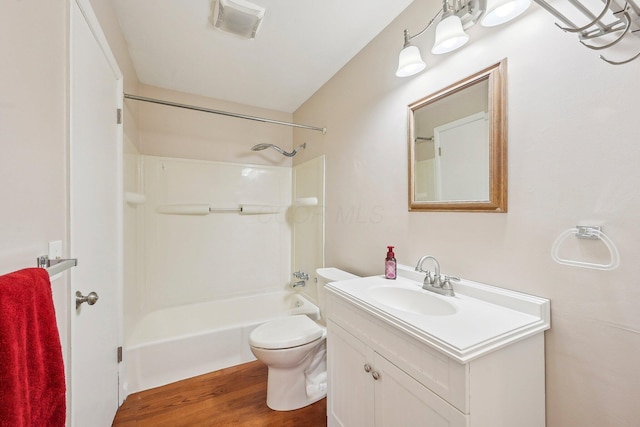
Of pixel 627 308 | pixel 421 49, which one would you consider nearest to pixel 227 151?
pixel 421 49

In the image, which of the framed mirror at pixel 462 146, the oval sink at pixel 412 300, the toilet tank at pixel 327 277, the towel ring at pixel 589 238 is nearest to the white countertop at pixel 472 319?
the oval sink at pixel 412 300

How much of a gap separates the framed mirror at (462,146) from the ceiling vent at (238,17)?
104 cm

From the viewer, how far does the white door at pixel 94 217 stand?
37.9 inches

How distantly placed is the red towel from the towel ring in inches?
55.7

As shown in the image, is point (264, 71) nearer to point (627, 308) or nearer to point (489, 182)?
point (489, 182)

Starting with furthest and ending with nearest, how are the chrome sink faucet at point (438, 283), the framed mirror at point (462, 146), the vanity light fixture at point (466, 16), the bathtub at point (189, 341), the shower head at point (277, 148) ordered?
the shower head at point (277, 148) → the bathtub at point (189, 341) → the chrome sink faucet at point (438, 283) → the framed mirror at point (462, 146) → the vanity light fixture at point (466, 16)

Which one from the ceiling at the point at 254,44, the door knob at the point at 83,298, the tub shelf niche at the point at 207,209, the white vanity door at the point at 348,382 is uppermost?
the ceiling at the point at 254,44

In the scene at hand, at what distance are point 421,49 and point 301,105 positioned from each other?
1.59m

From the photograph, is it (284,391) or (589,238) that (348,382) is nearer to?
(284,391)

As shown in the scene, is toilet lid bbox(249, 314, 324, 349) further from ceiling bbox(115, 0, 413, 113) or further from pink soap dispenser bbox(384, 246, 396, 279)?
ceiling bbox(115, 0, 413, 113)

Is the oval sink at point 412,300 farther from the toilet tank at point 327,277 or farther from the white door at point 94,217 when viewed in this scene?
the white door at point 94,217

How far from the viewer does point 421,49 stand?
1.38 meters

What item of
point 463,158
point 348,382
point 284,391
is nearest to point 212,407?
point 284,391

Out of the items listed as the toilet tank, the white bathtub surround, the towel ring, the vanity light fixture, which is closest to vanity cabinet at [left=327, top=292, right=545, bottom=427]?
the towel ring
